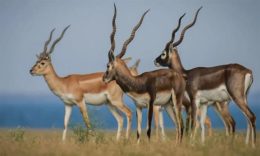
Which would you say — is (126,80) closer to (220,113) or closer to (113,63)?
(113,63)

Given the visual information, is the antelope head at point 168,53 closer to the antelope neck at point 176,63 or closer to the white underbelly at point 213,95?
the antelope neck at point 176,63

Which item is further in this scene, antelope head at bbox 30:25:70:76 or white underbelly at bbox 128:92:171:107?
antelope head at bbox 30:25:70:76

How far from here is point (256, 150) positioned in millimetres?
12742

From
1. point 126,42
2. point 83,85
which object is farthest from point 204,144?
point 83,85

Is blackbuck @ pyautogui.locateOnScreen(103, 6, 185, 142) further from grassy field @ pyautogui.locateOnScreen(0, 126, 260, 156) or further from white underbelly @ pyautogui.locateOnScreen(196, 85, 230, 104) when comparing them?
white underbelly @ pyautogui.locateOnScreen(196, 85, 230, 104)

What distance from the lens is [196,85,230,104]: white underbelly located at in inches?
575

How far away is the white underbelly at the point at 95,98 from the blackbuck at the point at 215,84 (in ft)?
6.03

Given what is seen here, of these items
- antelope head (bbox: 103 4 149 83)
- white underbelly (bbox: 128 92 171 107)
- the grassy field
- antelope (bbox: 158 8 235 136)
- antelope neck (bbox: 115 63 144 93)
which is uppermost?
antelope head (bbox: 103 4 149 83)

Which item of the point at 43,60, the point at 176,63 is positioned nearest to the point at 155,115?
the point at 176,63

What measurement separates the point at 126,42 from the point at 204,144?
8.71 ft

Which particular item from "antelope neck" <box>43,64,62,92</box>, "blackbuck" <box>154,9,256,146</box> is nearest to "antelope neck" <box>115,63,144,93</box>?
"blackbuck" <box>154,9,256,146</box>

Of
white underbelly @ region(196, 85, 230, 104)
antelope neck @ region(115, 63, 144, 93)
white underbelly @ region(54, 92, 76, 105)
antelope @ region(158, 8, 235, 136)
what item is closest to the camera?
antelope neck @ region(115, 63, 144, 93)

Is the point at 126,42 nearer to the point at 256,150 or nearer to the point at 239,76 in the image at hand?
the point at 239,76

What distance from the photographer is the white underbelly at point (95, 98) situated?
1681 cm
